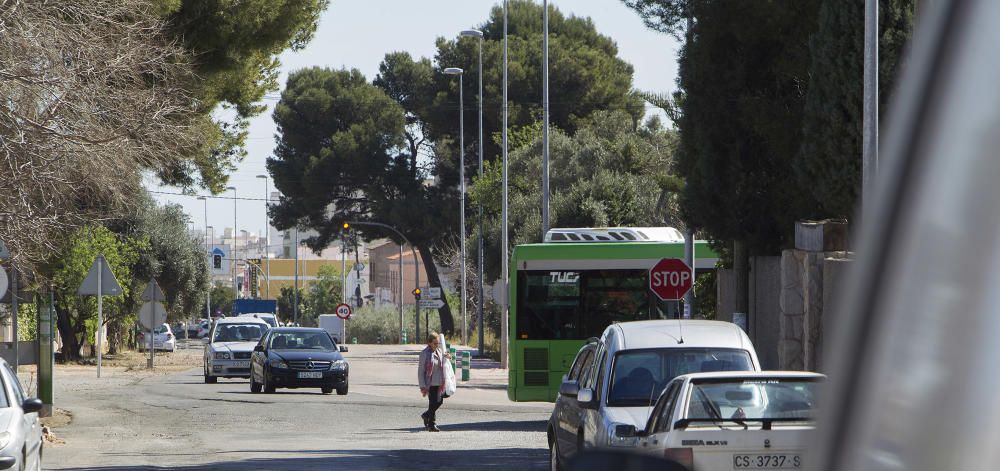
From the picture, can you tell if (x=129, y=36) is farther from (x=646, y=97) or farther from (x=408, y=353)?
(x=408, y=353)

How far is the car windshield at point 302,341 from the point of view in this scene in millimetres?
31266

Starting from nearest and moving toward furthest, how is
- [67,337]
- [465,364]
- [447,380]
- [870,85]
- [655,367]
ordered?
[655,367] < [870,85] < [447,380] < [465,364] < [67,337]

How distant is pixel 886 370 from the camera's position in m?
0.81

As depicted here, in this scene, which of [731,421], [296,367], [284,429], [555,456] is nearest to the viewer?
[731,421]

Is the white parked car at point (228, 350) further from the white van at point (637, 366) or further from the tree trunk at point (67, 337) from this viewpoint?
the white van at point (637, 366)

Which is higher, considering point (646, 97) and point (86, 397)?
point (646, 97)

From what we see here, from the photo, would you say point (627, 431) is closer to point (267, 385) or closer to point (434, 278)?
point (267, 385)

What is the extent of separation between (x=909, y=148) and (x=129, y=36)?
15.8 meters

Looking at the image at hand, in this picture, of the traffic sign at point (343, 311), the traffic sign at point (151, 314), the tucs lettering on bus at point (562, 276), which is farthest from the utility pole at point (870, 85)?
the traffic sign at point (343, 311)

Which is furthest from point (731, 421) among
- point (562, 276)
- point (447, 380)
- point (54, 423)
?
point (54, 423)

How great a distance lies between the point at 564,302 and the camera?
23.8 metres

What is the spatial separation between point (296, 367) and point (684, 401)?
2166 cm

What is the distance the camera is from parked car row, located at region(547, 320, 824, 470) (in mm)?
9297

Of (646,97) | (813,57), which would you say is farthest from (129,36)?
(646,97)
